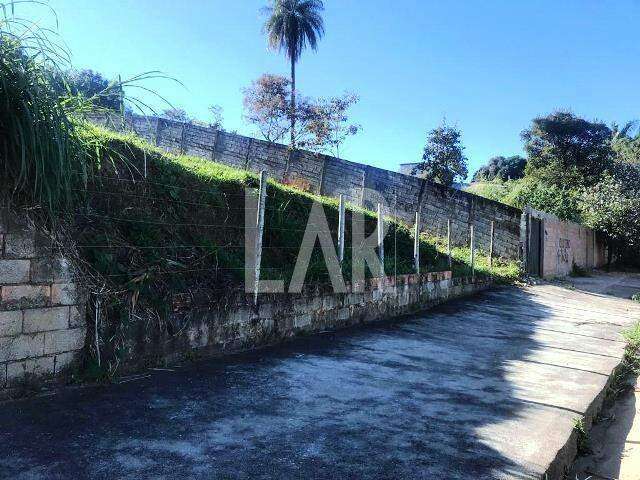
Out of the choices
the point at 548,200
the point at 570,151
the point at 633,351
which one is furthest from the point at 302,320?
the point at 570,151

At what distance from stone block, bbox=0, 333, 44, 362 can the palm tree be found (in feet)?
A: 84.4

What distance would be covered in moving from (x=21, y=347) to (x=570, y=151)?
26.7 metres

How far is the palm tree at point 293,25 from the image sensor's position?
27.0m

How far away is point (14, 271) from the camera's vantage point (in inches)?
121

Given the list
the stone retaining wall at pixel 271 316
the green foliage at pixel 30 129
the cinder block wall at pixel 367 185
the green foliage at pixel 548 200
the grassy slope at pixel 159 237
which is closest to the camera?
the green foliage at pixel 30 129

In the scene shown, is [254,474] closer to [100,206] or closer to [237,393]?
[237,393]

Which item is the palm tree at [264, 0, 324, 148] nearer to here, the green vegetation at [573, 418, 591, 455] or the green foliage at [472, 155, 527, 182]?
the green foliage at [472, 155, 527, 182]

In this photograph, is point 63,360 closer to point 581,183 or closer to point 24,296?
point 24,296

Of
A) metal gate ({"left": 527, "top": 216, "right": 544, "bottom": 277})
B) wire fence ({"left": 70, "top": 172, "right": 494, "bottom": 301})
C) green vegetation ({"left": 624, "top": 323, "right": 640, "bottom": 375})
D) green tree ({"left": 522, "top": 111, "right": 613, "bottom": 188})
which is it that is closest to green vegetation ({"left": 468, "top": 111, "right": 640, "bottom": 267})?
green tree ({"left": 522, "top": 111, "right": 613, "bottom": 188})

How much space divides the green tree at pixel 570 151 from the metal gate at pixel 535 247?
1045 cm

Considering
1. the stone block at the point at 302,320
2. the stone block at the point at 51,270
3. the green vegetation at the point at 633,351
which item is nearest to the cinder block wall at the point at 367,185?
the green vegetation at the point at 633,351

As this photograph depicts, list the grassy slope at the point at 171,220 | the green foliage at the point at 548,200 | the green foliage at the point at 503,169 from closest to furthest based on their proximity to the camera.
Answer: the grassy slope at the point at 171,220 → the green foliage at the point at 548,200 → the green foliage at the point at 503,169

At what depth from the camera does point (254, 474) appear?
2289mm

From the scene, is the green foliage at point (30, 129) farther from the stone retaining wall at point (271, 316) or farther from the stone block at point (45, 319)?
the stone retaining wall at point (271, 316)
